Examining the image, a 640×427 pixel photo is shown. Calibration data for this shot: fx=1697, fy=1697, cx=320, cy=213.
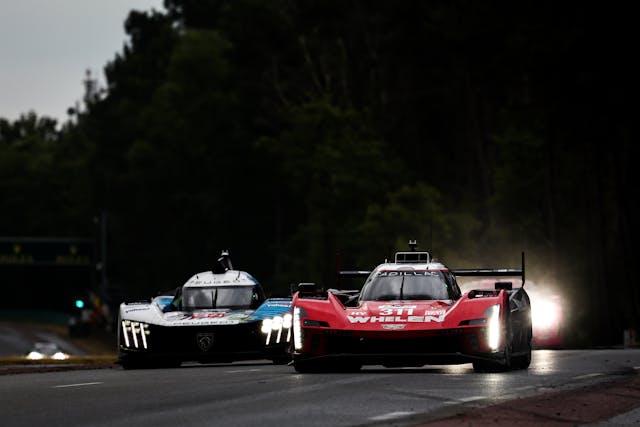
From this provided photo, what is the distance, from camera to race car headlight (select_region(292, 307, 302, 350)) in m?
19.5

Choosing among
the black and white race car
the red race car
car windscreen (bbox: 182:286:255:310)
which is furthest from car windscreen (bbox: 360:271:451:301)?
car windscreen (bbox: 182:286:255:310)

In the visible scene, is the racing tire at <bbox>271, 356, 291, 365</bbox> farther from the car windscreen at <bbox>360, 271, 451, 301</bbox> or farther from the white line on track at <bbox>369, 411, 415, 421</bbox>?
the white line on track at <bbox>369, 411, 415, 421</bbox>

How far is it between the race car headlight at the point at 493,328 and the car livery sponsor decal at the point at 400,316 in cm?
52

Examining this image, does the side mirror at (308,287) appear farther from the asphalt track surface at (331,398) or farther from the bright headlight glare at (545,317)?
the bright headlight glare at (545,317)

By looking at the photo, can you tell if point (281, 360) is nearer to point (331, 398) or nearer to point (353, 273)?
point (353, 273)

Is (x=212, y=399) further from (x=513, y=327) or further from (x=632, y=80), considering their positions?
(x=632, y=80)

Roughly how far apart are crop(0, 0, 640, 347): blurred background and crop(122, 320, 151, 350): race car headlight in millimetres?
12222

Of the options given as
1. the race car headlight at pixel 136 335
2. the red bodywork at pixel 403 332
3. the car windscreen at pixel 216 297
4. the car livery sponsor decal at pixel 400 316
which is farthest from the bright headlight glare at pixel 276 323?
the car livery sponsor decal at pixel 400 316

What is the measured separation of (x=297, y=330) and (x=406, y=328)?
141cm

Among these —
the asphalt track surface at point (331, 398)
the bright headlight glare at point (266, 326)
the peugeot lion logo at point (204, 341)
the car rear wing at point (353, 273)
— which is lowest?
the asphalt track surface at point (331, 398)

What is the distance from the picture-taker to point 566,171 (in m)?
72.9

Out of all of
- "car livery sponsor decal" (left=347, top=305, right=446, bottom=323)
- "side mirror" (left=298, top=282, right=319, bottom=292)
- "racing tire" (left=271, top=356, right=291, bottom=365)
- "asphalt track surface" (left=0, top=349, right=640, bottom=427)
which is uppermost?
"side mirror" (left=298, top=282, right=319, bottom=292)

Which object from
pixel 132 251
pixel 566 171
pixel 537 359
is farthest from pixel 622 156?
pixel 132 251

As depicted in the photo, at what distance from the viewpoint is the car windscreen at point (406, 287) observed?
802 inches
